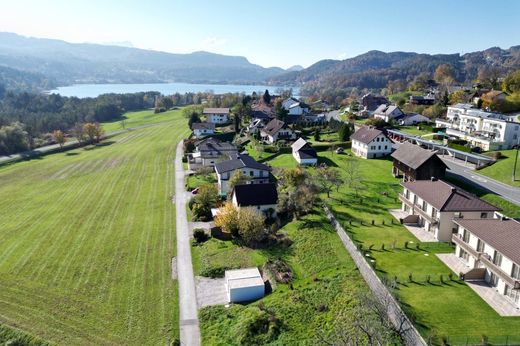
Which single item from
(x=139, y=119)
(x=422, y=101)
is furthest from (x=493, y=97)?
(x=139, y=119)

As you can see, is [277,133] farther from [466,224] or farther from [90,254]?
[466,224]

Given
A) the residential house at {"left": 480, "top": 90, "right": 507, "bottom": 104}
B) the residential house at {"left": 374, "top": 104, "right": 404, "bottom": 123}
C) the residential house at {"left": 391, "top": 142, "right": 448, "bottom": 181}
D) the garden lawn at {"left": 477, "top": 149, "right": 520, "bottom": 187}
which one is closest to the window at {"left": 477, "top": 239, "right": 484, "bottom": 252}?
the residential house at {"left": 391, "top": 142, "right": 448, "bottom": 181}

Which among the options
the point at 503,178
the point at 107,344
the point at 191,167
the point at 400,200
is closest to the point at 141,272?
the point at 107,344

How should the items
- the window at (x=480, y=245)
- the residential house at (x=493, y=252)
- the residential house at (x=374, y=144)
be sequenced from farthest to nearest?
the residential house at (x=374, y=144) < the window at (x=480, y=245) < the residential house at (x=493, y=252)

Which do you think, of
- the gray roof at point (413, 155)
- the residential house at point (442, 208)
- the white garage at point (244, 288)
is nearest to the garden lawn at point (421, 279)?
the residential house at point (442, 208)

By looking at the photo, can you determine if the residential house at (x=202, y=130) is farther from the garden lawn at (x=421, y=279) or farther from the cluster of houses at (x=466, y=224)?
the cluster of houses at (x=466, y=224)
